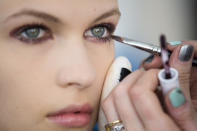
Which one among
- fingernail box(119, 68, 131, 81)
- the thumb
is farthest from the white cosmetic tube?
fingernail box(119, 68, 131, 81)

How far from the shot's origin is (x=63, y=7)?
2.19ft

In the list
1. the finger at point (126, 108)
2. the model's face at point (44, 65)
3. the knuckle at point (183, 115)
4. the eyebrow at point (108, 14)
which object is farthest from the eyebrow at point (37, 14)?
the knuckle at point (183, 115)

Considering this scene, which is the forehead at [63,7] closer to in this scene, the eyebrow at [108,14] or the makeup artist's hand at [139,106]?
the eyebrow at [108,14]

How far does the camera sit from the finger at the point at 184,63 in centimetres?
65

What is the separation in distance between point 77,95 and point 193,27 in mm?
1255

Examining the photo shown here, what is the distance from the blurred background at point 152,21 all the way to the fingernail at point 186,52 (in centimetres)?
49

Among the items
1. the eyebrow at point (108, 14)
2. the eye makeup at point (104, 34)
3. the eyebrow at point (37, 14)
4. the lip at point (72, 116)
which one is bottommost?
the lip at point (72, 116)

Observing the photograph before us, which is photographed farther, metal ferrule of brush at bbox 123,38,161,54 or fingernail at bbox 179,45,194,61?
metal ferrule of brush at bbox 123,38,161,54

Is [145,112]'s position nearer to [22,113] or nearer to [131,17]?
[22,113]

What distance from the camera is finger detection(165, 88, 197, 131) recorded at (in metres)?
0.57

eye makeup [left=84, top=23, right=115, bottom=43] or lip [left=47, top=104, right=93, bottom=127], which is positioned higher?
eye makeup [left=84, top=23, right=115, bottom=43]

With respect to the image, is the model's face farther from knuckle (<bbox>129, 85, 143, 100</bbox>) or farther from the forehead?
knuckle (<bbox>129, 85, 143, 100</bbox>)

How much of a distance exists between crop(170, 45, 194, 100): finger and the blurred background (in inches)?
19.3

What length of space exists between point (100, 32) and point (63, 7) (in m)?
0.20
